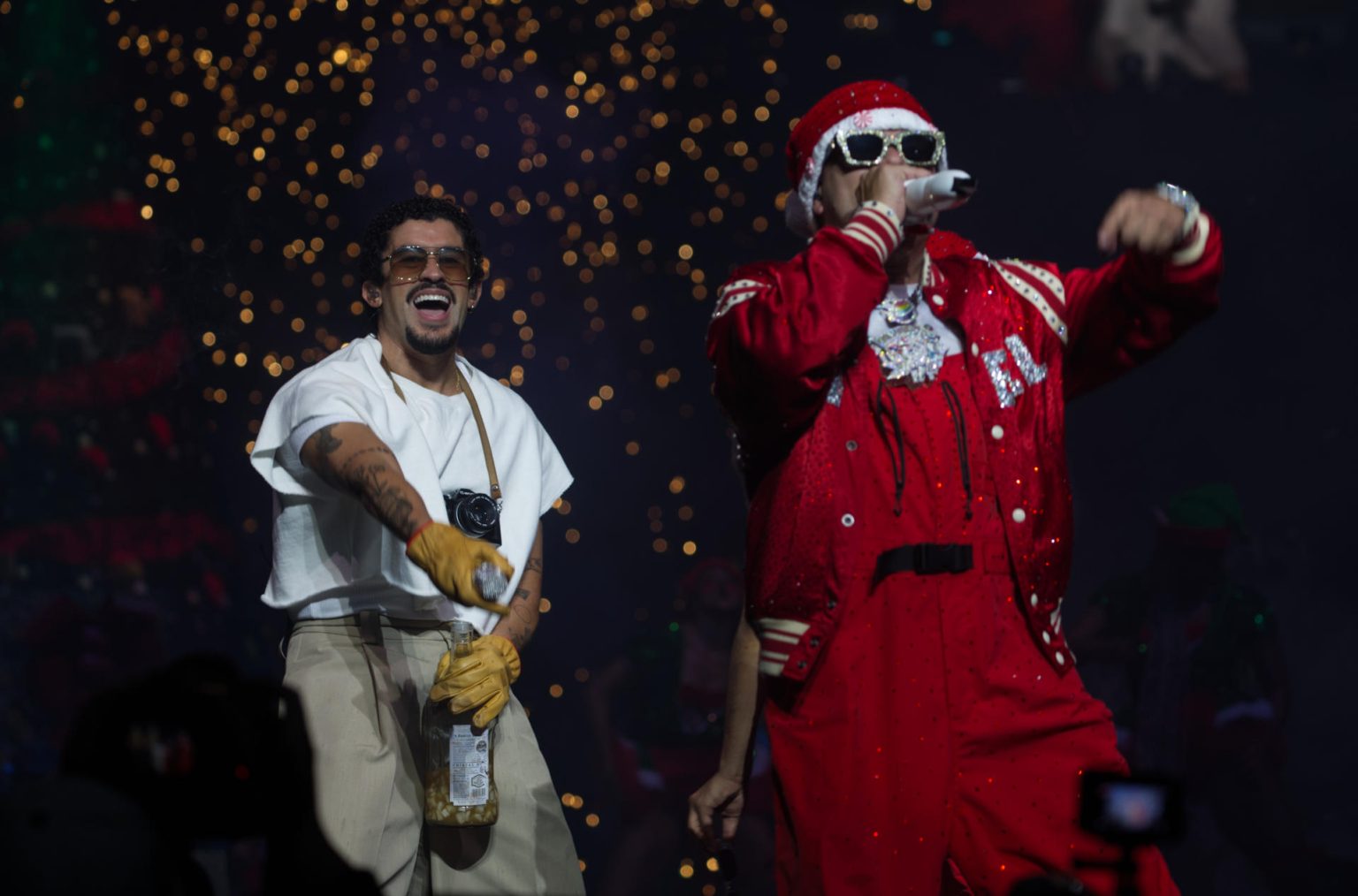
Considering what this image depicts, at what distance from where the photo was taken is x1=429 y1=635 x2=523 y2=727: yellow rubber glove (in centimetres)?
305

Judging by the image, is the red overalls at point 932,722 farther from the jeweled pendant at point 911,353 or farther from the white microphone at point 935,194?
the white microphone at point 935,194

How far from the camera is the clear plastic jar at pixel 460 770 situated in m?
3.08

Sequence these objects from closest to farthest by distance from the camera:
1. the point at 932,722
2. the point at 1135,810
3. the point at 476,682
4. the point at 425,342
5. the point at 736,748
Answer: the point at 1135,810, the point at 932,722, the point at 736,748, the point at 476,682, the point at 425,342

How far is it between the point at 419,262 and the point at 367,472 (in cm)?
73

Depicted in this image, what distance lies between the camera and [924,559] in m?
2.53

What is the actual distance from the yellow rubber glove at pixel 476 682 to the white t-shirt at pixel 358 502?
0.48 feet

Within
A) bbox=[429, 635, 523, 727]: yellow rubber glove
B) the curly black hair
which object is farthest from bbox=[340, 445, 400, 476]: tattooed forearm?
the curly black hair

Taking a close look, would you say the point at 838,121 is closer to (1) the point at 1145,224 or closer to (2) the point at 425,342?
(1) the point at 1145,224

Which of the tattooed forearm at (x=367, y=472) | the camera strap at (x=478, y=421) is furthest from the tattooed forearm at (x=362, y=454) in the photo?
the camera strap at (x=478, y=421)

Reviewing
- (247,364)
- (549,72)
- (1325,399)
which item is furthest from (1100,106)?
(247,364)

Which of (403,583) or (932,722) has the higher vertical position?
(403,583)

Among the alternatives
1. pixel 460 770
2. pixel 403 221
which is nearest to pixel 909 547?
pixel 460 770

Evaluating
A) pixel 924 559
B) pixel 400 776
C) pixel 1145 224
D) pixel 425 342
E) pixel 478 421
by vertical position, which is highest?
pixel 1145 224

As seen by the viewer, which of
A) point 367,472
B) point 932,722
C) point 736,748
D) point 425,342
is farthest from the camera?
point 425,342
